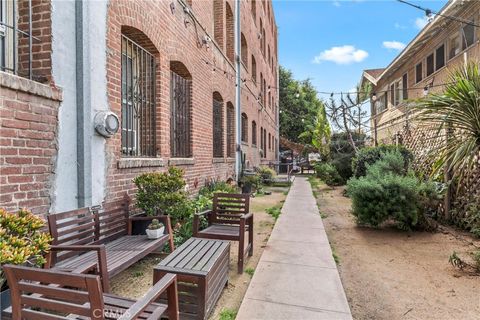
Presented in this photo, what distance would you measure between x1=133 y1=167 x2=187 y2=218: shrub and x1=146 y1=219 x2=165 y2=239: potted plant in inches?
18.6

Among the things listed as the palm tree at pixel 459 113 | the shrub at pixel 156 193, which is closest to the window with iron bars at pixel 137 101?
the shrub at pixel 156 193

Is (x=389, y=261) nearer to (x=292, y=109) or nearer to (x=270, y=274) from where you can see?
(x=270, y=274)

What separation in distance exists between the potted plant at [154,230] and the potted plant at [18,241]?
156 cm

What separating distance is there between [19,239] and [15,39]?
2.14m

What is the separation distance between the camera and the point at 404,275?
141 inches

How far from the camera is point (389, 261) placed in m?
4.07

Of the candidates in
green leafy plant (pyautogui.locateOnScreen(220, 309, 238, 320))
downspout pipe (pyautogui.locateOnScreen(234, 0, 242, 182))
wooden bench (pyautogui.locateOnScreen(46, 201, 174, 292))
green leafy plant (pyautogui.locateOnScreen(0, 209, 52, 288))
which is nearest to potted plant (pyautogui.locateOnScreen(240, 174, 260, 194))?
downspout pipe (pyautogui.locateOnScreen(234, 0, 242, 182))

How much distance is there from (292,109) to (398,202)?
28029 mm

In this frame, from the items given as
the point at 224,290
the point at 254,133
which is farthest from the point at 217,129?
the point at 254,133

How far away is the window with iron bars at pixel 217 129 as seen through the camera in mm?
8914

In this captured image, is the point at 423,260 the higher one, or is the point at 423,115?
the point at 423,115

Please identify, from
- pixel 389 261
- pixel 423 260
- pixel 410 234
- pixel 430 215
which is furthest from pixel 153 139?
pixel 430 215

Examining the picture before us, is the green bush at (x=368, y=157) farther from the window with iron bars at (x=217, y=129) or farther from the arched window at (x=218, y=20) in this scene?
the arched window at (x=218, y=20)

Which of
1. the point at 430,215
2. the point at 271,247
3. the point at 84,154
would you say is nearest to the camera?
the point at 84,154
